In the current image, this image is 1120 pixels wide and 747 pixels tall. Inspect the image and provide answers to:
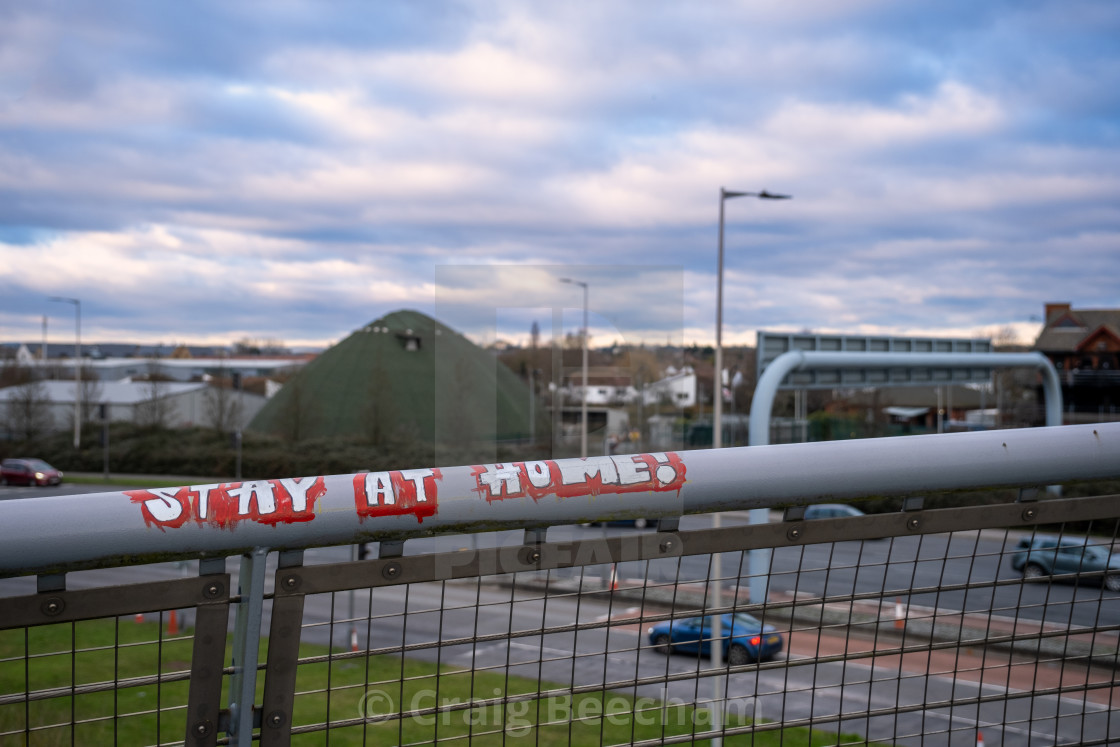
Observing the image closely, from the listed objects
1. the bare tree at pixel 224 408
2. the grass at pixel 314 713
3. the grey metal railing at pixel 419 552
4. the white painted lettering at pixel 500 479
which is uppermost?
the white painted lettering at pixel 500 479

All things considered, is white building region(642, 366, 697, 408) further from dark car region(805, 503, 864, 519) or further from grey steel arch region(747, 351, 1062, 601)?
dark car region(805, 503, 864, 519)

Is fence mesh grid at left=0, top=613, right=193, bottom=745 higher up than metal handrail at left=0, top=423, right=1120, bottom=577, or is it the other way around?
metal handrail at left=0, top=423, right=1120, bottom=577

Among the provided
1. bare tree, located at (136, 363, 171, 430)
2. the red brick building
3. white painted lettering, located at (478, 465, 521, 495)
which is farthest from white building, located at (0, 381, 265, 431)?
the red brick building

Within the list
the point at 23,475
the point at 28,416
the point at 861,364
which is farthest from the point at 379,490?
the point at 28,416

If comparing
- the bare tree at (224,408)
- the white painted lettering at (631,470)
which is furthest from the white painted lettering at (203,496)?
the bare tree at (224,408)

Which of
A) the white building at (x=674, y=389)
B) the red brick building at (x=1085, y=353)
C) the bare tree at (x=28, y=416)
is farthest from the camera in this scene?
the red brick building at (x=1085, y=353)

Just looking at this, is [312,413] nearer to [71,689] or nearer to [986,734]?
[986,734]

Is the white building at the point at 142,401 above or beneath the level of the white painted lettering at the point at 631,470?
beneath

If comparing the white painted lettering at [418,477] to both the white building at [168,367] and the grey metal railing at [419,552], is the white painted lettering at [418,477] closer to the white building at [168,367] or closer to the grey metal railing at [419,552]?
the grey metal railing at [419,552]

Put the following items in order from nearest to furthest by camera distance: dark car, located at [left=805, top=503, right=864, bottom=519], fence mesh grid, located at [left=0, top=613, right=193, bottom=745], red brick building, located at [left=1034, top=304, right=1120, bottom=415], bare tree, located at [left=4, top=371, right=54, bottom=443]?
fence mesh grid, located at [left=0, top=613, right=193, bottom=745] < dark car, located at [left=805, top=503, right=864, bottom=519] < bare tree, located at [left=4, top=371, right=54, bottom=443] < red brick building, located at [left=1034, top=304, right=1120, bottom=415]

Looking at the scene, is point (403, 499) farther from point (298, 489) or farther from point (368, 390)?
point (368, 390)

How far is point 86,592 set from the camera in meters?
1.35

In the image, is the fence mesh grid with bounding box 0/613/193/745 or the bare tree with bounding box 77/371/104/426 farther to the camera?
the bare tree with bounding box 77/371/104/426

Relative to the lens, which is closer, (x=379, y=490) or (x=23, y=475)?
(x=379, y=490)
